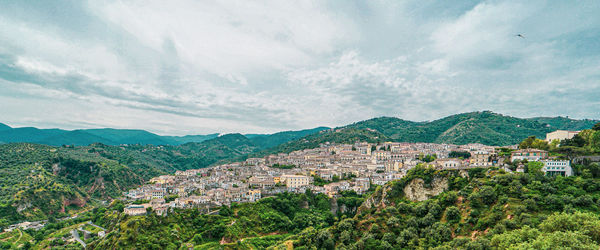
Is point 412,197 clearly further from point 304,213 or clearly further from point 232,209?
point 232,209

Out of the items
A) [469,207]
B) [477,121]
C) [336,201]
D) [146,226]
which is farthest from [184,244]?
[477,121]

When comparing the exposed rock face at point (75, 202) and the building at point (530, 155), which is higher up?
the building at point (530, 155)

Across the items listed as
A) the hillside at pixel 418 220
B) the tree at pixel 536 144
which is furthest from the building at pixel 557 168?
the tree at pixel 536 144

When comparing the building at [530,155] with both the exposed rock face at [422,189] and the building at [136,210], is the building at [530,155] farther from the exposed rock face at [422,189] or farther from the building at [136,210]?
the building at [136,210]

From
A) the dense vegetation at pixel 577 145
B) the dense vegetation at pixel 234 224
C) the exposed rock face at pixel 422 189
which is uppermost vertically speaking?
the dense vegetation at pixel 577 145

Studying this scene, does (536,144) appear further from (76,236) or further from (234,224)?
(76,236)

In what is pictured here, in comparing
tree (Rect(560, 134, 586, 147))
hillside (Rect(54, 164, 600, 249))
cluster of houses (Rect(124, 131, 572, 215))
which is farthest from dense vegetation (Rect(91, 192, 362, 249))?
tree (Rect(560, 134, 586, 147))
